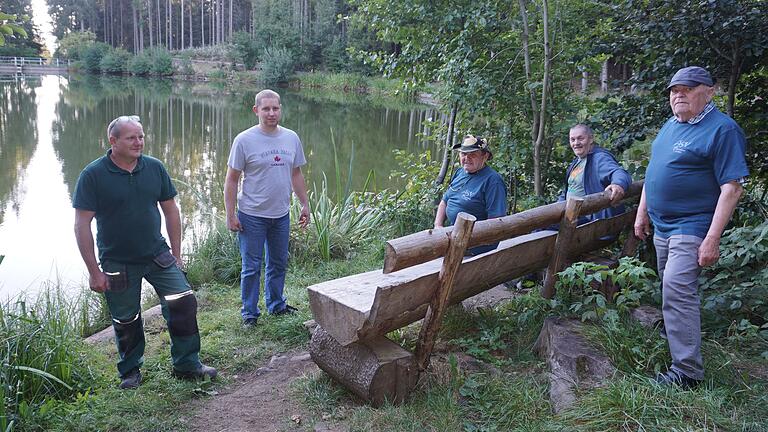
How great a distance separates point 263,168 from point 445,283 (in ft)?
6.48

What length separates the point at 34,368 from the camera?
3494mm

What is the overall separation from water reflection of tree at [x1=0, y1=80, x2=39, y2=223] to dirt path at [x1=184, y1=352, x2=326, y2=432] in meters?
7.57

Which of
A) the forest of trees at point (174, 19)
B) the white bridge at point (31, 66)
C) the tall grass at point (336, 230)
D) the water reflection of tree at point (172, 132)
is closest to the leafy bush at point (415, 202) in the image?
the tall grass at point (336, 230)

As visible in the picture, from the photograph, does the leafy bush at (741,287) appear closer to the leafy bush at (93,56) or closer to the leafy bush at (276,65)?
the leafy bush at (276,65)

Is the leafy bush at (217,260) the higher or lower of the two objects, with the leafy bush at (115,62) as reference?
lower

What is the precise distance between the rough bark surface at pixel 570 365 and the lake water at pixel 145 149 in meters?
4.74

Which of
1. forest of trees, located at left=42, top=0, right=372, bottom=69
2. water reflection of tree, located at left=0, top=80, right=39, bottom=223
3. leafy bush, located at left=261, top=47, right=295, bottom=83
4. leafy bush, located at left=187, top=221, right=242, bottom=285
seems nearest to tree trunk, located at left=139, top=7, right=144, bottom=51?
forest of trees, located at left=42, top=0, right=372, bottom=69

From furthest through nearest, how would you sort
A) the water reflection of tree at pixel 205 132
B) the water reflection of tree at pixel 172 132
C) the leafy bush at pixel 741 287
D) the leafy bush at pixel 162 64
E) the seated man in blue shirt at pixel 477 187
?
the leafy bush at pixel 162 64 < the water reflection of tree at pixel 205 132 < the water reflection of tree at pixel 172 132 < the seated man in blue shirt at pixel 477 187 < the leafy bush at pixel 741 287

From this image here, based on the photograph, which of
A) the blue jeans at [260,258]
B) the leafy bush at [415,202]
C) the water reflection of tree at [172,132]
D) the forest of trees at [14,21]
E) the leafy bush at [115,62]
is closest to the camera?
the forest of trees at [14,21]

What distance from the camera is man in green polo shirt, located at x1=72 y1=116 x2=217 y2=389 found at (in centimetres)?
352

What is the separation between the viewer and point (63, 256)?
8281mm

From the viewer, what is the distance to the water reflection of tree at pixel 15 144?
1102cm

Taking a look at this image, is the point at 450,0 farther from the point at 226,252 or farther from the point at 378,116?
the point at 378,116

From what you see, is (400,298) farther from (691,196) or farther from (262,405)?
(691,196)
